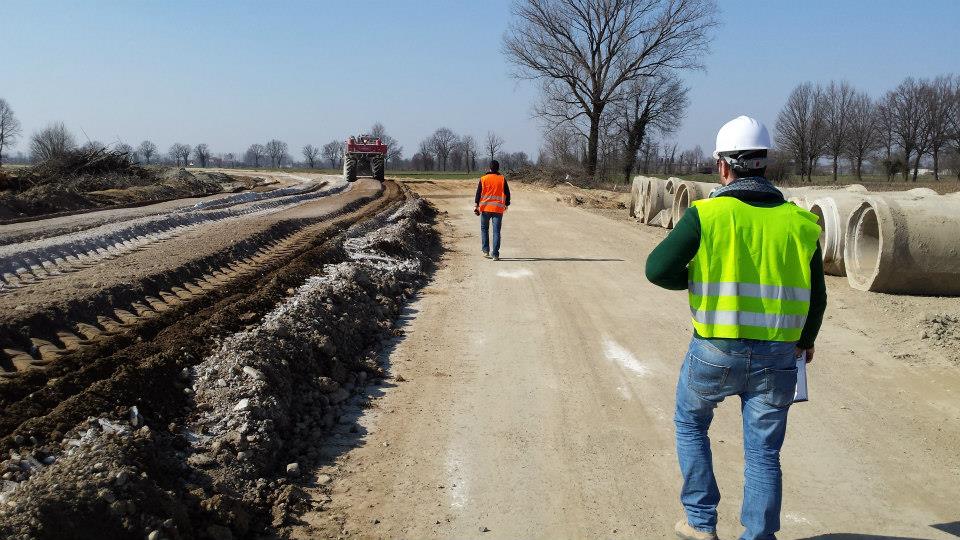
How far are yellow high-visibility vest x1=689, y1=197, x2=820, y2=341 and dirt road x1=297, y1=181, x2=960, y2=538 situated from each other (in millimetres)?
1259

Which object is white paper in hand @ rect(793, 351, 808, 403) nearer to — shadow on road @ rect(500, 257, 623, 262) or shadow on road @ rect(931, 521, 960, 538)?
shadow on road @ rect(931, 521, 960, 538)

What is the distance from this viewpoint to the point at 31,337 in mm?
6273

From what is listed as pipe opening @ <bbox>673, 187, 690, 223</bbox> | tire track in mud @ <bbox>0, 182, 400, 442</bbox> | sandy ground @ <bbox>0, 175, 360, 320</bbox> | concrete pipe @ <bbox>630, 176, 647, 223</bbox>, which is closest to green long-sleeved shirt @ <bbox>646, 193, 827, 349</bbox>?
tire track in mud @ <bbox>0, 182, 400, 442</bbox>

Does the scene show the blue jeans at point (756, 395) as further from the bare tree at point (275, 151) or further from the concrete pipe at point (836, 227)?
the bare tree at point (275, 151)

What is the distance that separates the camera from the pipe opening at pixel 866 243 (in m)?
10.1

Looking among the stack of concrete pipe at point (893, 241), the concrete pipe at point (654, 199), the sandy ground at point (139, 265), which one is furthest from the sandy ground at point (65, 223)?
the concrete pipe at point (654, 199)

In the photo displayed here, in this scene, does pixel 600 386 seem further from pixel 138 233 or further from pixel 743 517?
pixel 138 233

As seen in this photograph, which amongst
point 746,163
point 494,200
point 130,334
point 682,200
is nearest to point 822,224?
point 494,200

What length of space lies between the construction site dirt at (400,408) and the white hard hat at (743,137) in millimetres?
1951

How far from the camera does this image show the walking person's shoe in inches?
132

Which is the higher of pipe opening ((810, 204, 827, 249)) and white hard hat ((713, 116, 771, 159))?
white hard hat ((713, 116, 771, 159))

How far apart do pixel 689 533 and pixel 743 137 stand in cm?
183

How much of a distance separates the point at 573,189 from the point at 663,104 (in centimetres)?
1241

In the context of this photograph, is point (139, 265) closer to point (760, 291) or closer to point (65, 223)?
point (65, 223)
